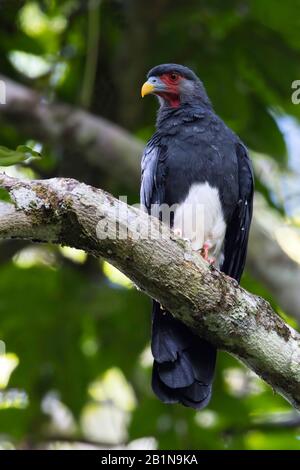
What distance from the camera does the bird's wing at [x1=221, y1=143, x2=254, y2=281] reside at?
5.59 m

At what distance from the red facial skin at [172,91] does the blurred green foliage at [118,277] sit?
2.86 feet

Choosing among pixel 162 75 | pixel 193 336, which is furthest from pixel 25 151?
pixel 162 75

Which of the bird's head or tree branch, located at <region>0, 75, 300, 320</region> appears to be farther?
tree branch, located at <region>0, 75, 300, 320</region>

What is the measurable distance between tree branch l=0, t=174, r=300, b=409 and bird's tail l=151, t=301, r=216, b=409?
52 centimetres

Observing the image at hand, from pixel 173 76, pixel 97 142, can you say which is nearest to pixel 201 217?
pixel 173 76

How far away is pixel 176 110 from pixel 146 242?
2.14m

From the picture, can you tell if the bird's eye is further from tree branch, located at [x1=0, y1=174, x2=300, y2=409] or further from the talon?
tree branch, located at [x1=0, y1=174, x2=300, y2=409]

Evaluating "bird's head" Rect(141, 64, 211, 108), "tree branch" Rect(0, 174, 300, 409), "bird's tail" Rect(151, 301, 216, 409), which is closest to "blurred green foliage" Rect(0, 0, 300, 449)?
"bird's head" Rect(141, 64, 211, 108)

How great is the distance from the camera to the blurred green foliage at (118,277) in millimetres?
6797

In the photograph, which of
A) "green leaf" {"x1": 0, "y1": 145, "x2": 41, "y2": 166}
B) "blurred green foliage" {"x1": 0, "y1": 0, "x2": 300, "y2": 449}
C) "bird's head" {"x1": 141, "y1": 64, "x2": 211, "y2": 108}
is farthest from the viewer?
"blurred green foliage" {"x1": 0, "y1": 0, "x2": 300, "y2": 449}

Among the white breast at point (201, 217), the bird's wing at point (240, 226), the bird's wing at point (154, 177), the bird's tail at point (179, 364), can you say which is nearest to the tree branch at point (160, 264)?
the bird's tail at point (179, 364)

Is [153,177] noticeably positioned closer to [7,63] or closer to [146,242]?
[146,242]

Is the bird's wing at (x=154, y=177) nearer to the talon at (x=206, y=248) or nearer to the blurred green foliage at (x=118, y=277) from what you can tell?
the talon at (x=206, y=248)

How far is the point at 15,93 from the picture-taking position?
7.14 m
